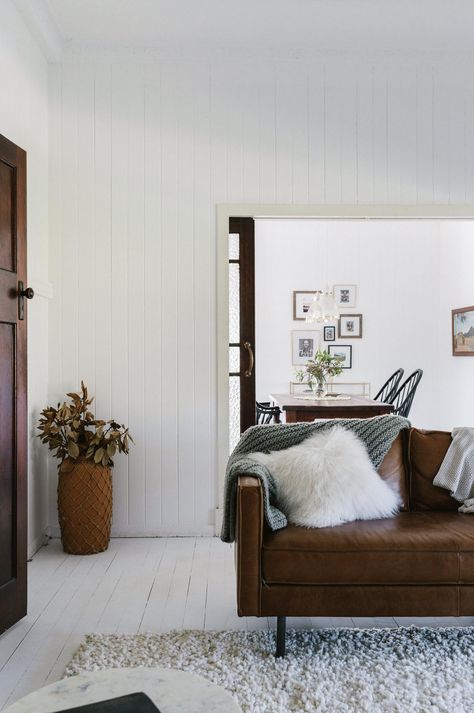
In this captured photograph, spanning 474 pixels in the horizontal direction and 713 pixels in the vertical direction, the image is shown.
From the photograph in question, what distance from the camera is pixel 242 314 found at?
185 inches

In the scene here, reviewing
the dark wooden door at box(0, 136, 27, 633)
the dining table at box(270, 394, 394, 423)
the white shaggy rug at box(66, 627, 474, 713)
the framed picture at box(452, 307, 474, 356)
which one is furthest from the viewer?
the framed picture at box(452, 307, 474, 356)

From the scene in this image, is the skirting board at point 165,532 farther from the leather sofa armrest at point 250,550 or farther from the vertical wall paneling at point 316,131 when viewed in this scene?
the vertical wall paneling at point 316,131

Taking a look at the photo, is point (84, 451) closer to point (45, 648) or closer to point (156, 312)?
point (156, 312)

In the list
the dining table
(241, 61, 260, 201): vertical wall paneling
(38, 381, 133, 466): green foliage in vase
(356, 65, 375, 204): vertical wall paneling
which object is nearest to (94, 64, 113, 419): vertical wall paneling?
(38, 381, 133, 466): green foliage in vase

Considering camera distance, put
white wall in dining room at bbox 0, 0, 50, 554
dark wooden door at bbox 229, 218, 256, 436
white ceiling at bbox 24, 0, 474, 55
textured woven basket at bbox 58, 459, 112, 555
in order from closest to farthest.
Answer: white wall in dining room at bbox 0, 0, 50, 554, white ceiling at bbox 24, 0, 474, 55, textured woven basket at bbox 58, 459, 112, 555, dark wooden door at bbox 229, 218, 256, 436

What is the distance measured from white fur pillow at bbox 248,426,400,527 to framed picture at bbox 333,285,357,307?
4.93 m

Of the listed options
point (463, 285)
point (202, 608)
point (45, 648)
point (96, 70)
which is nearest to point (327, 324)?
point (463, 285)

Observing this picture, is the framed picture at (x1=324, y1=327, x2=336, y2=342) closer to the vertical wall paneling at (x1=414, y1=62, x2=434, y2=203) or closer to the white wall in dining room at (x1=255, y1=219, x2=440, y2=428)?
the white wall in dining room at (x1=255, y1=219, x2=440, y2=428)

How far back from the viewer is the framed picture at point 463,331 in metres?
6.58

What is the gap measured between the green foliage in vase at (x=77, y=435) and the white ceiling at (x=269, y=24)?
2.17 m

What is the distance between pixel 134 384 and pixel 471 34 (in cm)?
299

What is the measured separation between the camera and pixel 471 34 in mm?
3977

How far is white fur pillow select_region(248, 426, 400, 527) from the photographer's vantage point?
2568 millimetres

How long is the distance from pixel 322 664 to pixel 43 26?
3.58 m
